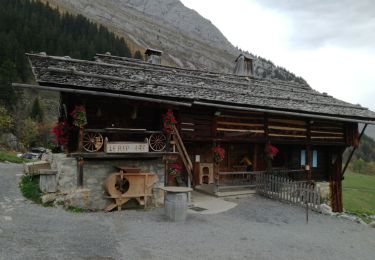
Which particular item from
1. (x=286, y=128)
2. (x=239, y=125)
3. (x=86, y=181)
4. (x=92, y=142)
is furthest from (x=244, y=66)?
(x=86, y=181)

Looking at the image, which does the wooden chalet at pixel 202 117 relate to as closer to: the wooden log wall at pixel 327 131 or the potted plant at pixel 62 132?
the wooden log wall at pixel 327 131

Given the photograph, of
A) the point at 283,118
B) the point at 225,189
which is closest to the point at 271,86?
the point at 283,118

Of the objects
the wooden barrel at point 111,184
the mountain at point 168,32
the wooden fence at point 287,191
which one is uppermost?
the mountain at point 168,32

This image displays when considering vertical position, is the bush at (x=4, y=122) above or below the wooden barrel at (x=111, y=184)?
above

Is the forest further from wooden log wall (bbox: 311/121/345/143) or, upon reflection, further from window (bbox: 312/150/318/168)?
wooden log wall (bbox: 311/121/345/143)

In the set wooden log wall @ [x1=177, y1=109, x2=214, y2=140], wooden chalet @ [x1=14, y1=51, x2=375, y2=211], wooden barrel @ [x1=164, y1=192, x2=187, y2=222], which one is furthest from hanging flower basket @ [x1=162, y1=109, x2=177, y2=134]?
wooden barrel @ [x1=164, y1=192, x2=187, y2=222]

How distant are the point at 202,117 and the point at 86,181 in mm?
5981

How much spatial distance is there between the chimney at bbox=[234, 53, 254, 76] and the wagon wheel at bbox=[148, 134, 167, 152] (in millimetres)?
11638

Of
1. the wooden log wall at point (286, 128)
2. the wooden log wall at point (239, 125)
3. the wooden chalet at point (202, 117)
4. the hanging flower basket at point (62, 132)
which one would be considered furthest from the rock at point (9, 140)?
the wooden log wall at point (286, 128)

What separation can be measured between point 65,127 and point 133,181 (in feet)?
9.89

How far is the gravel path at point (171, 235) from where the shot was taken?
7.41m

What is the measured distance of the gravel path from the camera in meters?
7.41

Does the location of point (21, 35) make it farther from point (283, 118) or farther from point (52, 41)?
point (283, 118)

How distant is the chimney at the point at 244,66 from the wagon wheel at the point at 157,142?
38.2ft
